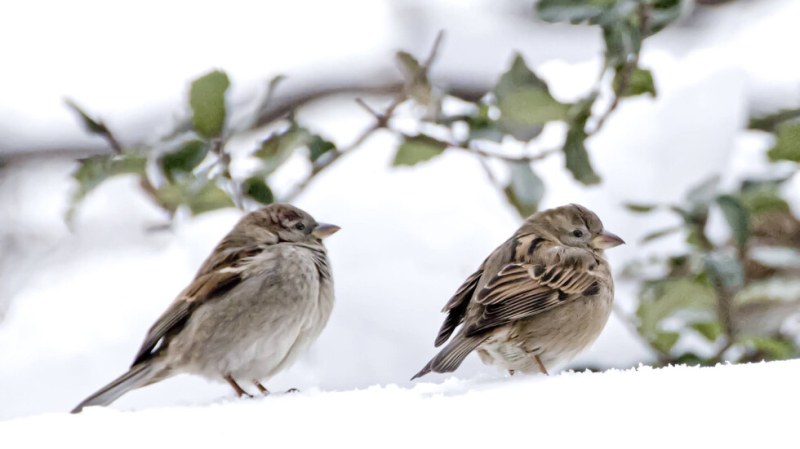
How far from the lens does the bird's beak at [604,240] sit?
2.24 metres

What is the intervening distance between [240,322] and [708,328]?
0.97 metres

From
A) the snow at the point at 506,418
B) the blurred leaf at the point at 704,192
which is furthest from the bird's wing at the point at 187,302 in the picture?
the blurred leaf at the point at 704,192

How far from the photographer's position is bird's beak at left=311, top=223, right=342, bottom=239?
224 centimetres

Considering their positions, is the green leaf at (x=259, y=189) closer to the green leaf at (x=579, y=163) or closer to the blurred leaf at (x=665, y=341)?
the green leaf at (x=579, y=163)

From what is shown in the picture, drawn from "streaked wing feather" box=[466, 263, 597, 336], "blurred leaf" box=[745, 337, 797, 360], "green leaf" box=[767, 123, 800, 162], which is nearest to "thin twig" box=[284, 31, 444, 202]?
"streaked wing feather" box=[466, 263, 597, 336]

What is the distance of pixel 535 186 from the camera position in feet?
7.88

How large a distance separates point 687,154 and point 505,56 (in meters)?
0.72

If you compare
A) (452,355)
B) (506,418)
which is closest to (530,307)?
(452,355)

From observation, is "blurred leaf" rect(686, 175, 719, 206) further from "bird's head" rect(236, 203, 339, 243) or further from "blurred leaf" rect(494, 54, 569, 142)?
"bird's head" rect(236, 203, 339, 243)

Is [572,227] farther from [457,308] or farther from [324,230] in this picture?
[324,230]

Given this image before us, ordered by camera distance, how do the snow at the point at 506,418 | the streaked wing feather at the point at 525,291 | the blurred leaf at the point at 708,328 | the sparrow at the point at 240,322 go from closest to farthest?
the snow at the point at 506,418, the streaked wing feather at the point at 525,291, the sparrow at the point at 240,322, the blurred leaf at the point at 708,328

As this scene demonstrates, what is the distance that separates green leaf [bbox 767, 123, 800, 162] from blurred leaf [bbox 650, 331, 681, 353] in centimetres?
42

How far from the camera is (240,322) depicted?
204cm

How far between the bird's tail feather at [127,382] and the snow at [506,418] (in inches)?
25.4
